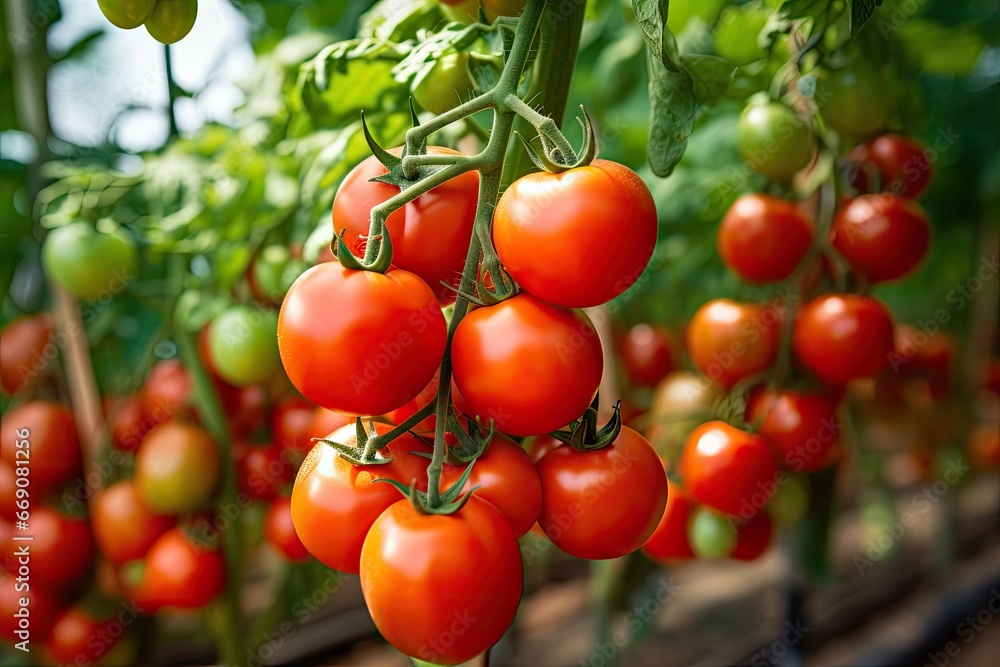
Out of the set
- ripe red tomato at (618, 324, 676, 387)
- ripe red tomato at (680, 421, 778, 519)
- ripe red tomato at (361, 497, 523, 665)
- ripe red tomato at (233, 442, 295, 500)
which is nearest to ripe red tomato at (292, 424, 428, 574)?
ripe red tomato at (361, 497, 523, 665)

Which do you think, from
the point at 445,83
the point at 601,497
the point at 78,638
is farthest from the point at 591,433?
the point at 78,638

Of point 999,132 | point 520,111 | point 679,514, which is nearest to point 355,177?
point 520,111

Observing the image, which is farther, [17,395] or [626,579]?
[626,579]

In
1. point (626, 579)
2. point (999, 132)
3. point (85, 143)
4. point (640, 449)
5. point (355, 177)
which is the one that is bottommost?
point (626, 579)

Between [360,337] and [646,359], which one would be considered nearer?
[360,337]

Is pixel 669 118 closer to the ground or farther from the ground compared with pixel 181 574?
farther from the ground

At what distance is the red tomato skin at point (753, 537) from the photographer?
863 millimetres

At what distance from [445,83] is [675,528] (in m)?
→ 0.57

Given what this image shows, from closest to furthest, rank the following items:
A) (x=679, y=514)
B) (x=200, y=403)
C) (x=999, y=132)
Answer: (x=679, y=514), (x=200, y=403), (x=999, y=132)

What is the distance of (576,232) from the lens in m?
0.35

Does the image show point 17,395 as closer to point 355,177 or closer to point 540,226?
point 355,177

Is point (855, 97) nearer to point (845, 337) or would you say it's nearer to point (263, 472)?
point (845, 337)

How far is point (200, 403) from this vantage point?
995 mm

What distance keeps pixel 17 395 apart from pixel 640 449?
39.4 inches
